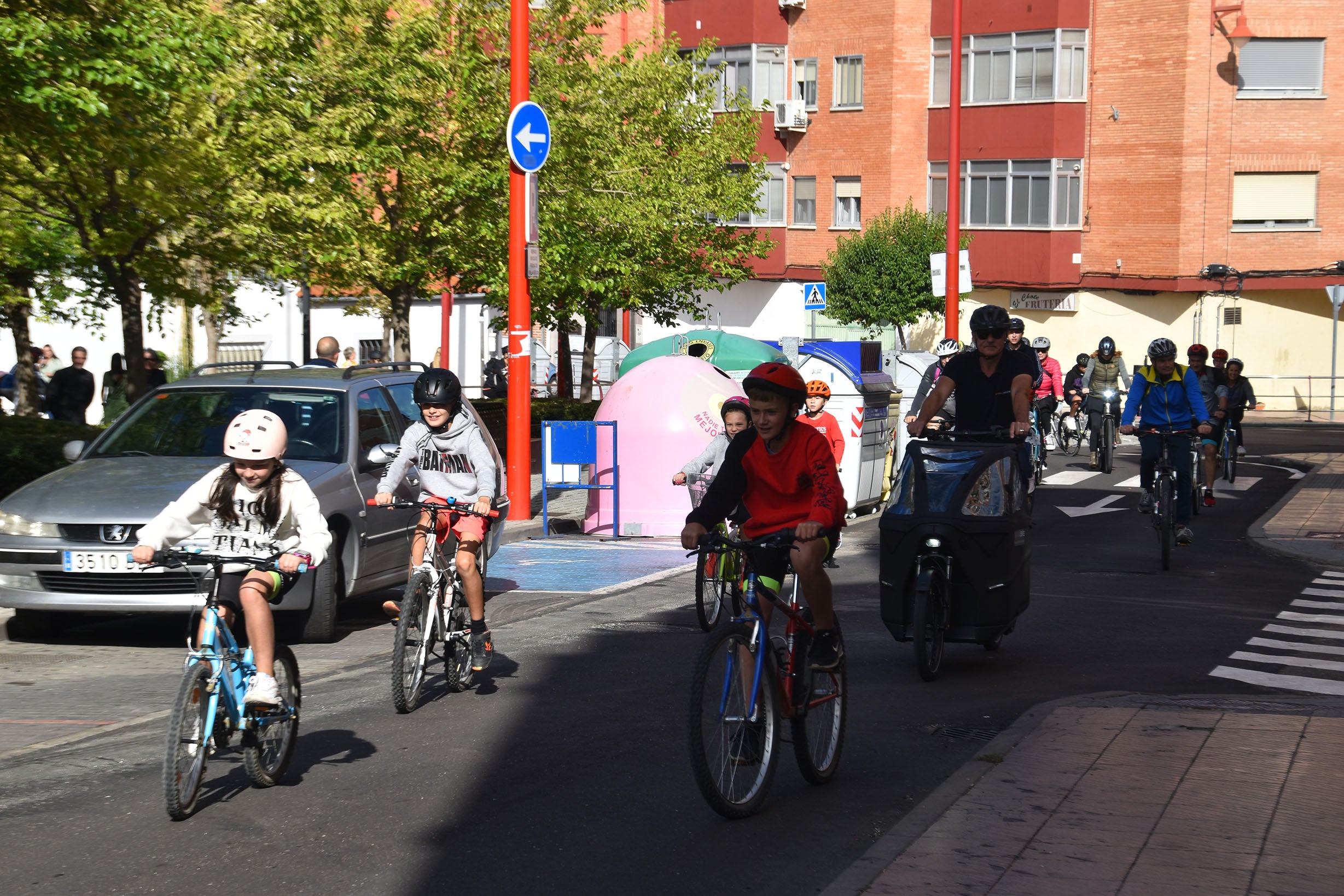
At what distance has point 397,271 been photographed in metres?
22.4

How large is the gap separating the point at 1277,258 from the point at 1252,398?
66.9 ft

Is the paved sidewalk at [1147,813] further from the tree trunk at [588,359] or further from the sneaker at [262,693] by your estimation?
the tree trunk at [588,359]

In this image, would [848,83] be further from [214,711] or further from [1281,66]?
[214,711]

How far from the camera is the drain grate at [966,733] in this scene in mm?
7227

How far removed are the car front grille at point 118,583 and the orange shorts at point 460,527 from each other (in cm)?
190

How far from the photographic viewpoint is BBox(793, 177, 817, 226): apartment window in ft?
155

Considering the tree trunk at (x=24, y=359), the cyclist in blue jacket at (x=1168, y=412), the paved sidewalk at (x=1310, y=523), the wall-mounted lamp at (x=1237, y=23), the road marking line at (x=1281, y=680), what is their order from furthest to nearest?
the wall-mounted lamp at (x=1237, y=23) < the tree trunk at (x=24, y=359) < the paved sidewalk at (x=1310, y=523) < the cyclist in blue jacket at (x=1168, y=412) < the road marking line at (x=1281, y=680)

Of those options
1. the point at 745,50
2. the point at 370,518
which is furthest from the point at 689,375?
the point at 745,50

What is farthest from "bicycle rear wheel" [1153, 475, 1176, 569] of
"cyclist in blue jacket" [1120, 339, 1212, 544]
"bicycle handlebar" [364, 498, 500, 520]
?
"bicycle handlebar" [364, 498, 500, 520]

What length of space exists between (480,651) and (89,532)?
2.63 m

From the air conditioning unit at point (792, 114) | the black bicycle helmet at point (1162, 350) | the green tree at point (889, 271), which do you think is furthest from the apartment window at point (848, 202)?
the black bicycle helmet at point (1162, 350)

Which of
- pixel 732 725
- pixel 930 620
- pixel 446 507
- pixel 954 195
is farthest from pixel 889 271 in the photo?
pixel 732 725

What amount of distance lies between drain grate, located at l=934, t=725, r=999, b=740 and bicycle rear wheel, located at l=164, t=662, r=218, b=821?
330 cm

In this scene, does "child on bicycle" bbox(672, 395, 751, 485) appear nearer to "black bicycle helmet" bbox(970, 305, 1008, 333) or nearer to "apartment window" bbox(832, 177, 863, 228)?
"black bicycle helmet" bbox(970, 305, 1008, 333)
